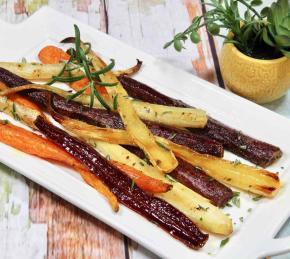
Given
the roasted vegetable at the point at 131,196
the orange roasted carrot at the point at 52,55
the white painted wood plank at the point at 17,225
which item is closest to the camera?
the roasted vegetable at the point at 131,196

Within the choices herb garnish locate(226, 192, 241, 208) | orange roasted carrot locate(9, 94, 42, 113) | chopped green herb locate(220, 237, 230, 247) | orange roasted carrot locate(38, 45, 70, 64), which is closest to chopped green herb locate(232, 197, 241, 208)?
herb garnish locate(226, 192, 241, 208)

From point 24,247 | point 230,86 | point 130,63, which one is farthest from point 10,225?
point 230,86

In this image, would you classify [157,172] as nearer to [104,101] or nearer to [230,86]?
[104,101]

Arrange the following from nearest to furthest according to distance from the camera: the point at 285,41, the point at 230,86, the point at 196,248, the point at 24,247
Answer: the point at 196,248
the point at 24,247
the point at 285,41
the point at 230,86

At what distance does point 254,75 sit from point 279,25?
204 mm

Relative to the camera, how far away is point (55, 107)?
2.23 meters

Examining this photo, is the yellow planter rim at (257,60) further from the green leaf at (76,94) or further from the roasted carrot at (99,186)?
the roasted carrot at (99,186)

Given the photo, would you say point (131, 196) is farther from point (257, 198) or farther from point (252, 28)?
point (252, 28)

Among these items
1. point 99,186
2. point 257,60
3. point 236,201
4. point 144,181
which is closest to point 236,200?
point 236,201

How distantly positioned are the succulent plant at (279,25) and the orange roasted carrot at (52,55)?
733 millimetres

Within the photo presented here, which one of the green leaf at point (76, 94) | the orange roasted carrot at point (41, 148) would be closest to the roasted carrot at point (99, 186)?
the orange roasted carrot at point (41, 148)

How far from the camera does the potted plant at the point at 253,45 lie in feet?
7.31

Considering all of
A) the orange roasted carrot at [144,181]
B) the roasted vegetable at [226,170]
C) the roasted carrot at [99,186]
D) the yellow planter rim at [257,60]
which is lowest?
the roasted carrot at [99,186]

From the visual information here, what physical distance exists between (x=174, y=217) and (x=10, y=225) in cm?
51
